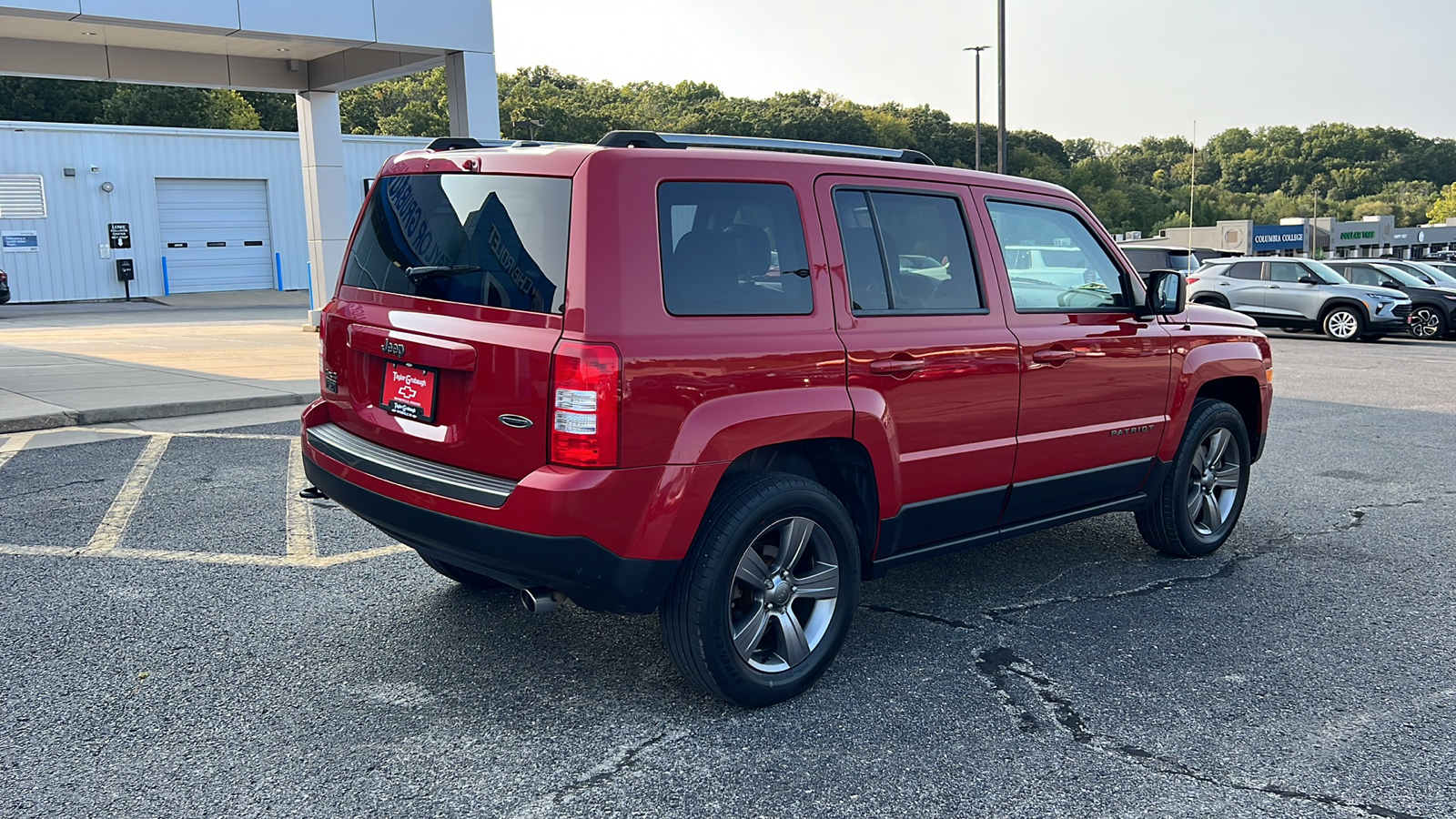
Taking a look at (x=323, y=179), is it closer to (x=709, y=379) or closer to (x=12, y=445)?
(x=12, y=445)

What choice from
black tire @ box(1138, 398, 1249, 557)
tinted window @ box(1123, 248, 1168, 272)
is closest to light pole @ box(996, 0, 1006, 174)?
tinted window @ box(1123, 248, 1168, 272)

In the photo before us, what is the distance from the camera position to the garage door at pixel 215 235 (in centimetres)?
3089

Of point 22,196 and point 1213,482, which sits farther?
point 22,196

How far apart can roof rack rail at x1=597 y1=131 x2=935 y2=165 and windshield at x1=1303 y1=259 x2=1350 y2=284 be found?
18.7 meters

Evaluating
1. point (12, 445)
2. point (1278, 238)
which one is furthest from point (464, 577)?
point (1278, 238)

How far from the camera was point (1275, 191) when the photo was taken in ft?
407

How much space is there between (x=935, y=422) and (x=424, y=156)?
2.07 metres

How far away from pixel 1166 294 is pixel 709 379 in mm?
2534

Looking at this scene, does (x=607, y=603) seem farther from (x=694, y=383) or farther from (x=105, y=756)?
(x=105, y=756)

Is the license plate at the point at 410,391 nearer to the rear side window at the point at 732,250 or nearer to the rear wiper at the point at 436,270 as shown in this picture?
the rear wiper at the point at 436,270

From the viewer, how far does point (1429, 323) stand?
65.9ft

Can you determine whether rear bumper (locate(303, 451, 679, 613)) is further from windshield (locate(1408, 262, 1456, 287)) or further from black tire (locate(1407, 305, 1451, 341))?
windshield (locate(1408, 262, 1456, 287))

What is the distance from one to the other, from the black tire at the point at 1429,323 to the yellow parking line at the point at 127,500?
20.4 metres

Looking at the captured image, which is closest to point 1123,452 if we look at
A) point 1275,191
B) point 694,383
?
point 694,383
